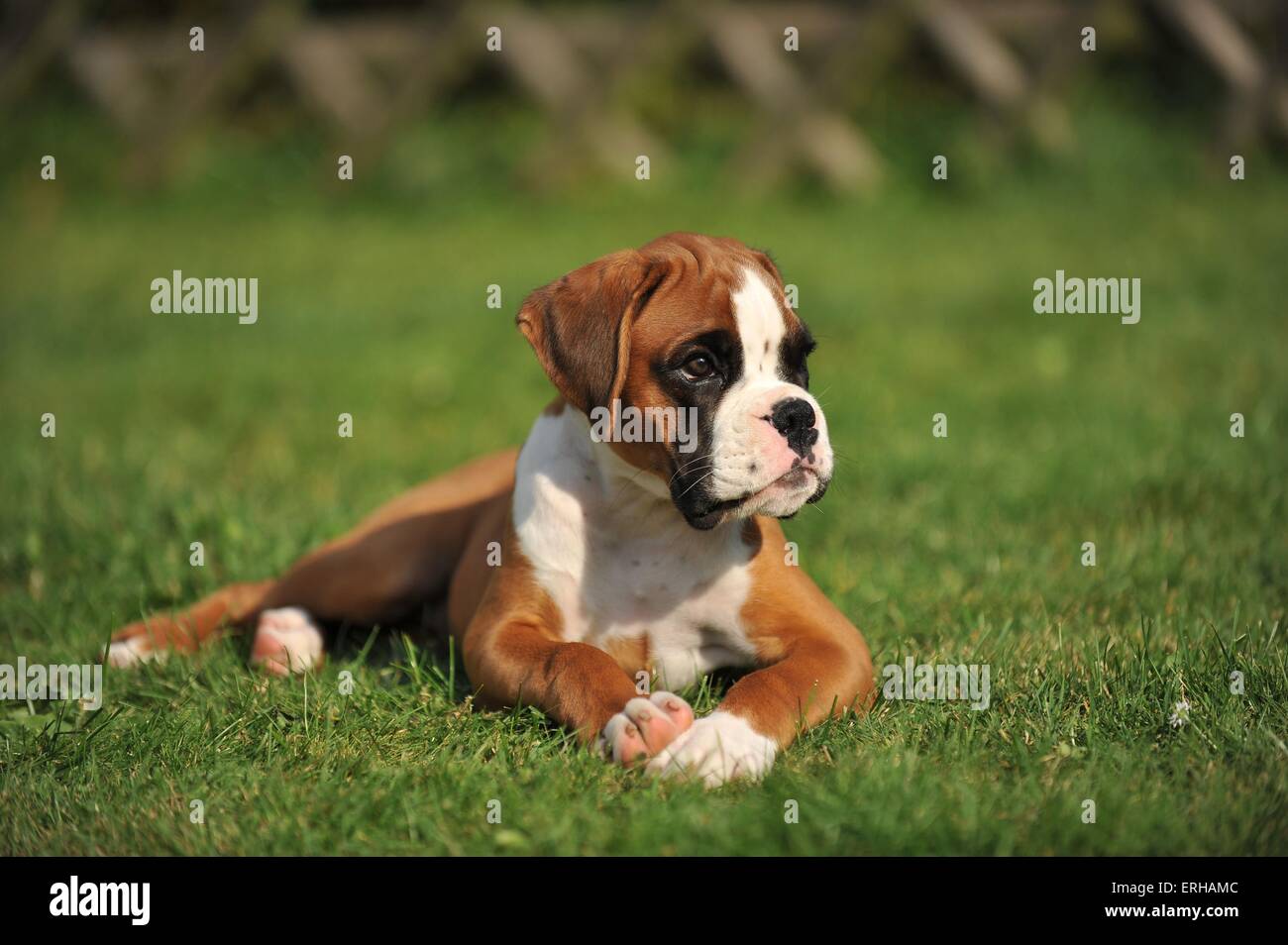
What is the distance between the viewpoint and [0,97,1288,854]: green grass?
3.39m

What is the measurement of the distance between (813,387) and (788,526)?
163 cm

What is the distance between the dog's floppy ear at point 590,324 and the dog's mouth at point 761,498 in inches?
15.6

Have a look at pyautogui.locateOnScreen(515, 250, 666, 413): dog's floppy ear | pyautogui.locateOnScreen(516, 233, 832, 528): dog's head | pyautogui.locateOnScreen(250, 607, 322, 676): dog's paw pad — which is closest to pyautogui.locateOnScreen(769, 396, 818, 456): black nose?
pyautogui.locateOnScreen(516, 233, 832, 528): dog's head

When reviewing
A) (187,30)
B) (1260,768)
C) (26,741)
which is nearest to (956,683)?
(1260,768)

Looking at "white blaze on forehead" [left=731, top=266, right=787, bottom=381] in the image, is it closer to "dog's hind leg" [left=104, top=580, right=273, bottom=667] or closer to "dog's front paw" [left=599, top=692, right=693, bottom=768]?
"dog's front paw" [left=599, top=692, right=693, bottom=768]

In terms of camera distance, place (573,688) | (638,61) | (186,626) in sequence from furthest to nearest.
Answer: (638,61) → (186,626) → (573,688)

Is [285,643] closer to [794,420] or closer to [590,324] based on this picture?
[590,324]

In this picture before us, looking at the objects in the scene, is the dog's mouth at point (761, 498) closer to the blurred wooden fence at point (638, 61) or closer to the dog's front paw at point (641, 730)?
the dog's front paw at point (641, 730)

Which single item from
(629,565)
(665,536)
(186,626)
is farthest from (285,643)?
(665,536)

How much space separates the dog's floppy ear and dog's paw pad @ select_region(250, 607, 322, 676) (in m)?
1.34

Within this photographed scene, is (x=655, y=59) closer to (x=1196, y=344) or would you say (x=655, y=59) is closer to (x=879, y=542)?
(x=1196, y=344)

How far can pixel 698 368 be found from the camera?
12.6ft

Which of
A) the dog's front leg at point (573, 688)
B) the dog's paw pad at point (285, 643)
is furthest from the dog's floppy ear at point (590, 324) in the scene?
the dog's paw pad at point (285, 643)

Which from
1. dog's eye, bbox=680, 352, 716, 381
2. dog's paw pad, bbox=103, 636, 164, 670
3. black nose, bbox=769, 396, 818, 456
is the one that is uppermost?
dog's eye, bbox=680, 352, 716, 381
